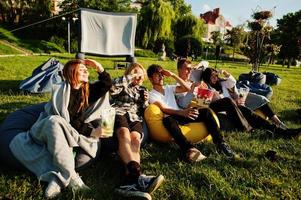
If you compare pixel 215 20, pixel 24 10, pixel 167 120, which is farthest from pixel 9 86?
pixel 215 20

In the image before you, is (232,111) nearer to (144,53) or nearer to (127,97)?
(127,97)

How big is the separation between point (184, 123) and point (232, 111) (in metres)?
0.83

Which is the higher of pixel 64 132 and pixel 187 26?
pixel 187 26

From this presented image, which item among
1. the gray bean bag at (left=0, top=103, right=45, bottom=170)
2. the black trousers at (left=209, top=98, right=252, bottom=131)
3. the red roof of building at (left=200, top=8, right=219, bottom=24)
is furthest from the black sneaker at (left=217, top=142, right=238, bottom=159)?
the red roof of building at (left=200, top=8, right=219, bottom=24)

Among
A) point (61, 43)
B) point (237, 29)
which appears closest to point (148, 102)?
point (61, 43)

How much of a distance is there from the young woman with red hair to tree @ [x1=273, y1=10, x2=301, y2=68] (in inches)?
1666

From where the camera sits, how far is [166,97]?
4.85m

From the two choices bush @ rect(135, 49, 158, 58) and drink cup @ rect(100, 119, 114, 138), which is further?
bush @ rect(135, 49, 158, 58)

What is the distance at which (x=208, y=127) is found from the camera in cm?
436

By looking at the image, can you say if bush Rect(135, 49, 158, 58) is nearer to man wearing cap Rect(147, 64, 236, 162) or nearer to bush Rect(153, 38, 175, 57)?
bush Rect(153, 38, 175, 57)

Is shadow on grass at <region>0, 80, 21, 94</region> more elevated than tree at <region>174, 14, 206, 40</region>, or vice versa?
tree at <region>174, 14, 206, 40</region>

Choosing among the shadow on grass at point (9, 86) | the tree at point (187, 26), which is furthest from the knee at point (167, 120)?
the tree at point (187, 26)

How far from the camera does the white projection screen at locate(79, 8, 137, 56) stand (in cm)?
733

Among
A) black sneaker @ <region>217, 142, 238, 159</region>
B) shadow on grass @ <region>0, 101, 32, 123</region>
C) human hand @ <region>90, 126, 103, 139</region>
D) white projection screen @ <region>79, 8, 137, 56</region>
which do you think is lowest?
shadow on grass @ <region>0, 101, 32, 123</region>
